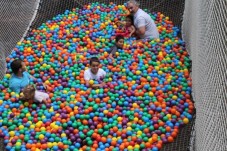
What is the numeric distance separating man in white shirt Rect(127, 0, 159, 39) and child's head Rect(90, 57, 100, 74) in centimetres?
113

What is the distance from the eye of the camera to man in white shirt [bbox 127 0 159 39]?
5.87 metres

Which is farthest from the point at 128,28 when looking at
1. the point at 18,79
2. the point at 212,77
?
the point at 212,77

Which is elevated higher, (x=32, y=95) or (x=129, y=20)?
(x=129, y=20)

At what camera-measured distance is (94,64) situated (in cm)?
498

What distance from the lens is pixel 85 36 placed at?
6090 mm

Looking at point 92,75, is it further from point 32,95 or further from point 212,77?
point 212,77

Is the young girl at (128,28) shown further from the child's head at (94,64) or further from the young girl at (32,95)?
the young girl at (32,95)

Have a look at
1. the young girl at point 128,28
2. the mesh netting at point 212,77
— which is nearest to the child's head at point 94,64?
the young girl at point 128,28

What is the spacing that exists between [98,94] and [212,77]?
6.05 feet

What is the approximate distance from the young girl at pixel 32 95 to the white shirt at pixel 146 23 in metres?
1.80

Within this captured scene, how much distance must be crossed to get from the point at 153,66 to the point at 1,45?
6.58 ft

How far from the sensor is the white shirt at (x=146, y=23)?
5871 millimetres

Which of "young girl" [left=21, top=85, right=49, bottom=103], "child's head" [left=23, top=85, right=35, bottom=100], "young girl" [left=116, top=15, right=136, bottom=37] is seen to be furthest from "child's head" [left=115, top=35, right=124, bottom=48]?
"child's head" [left=23, top=85, right=35, bottom=100]

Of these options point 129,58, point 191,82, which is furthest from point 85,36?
point 191,82
